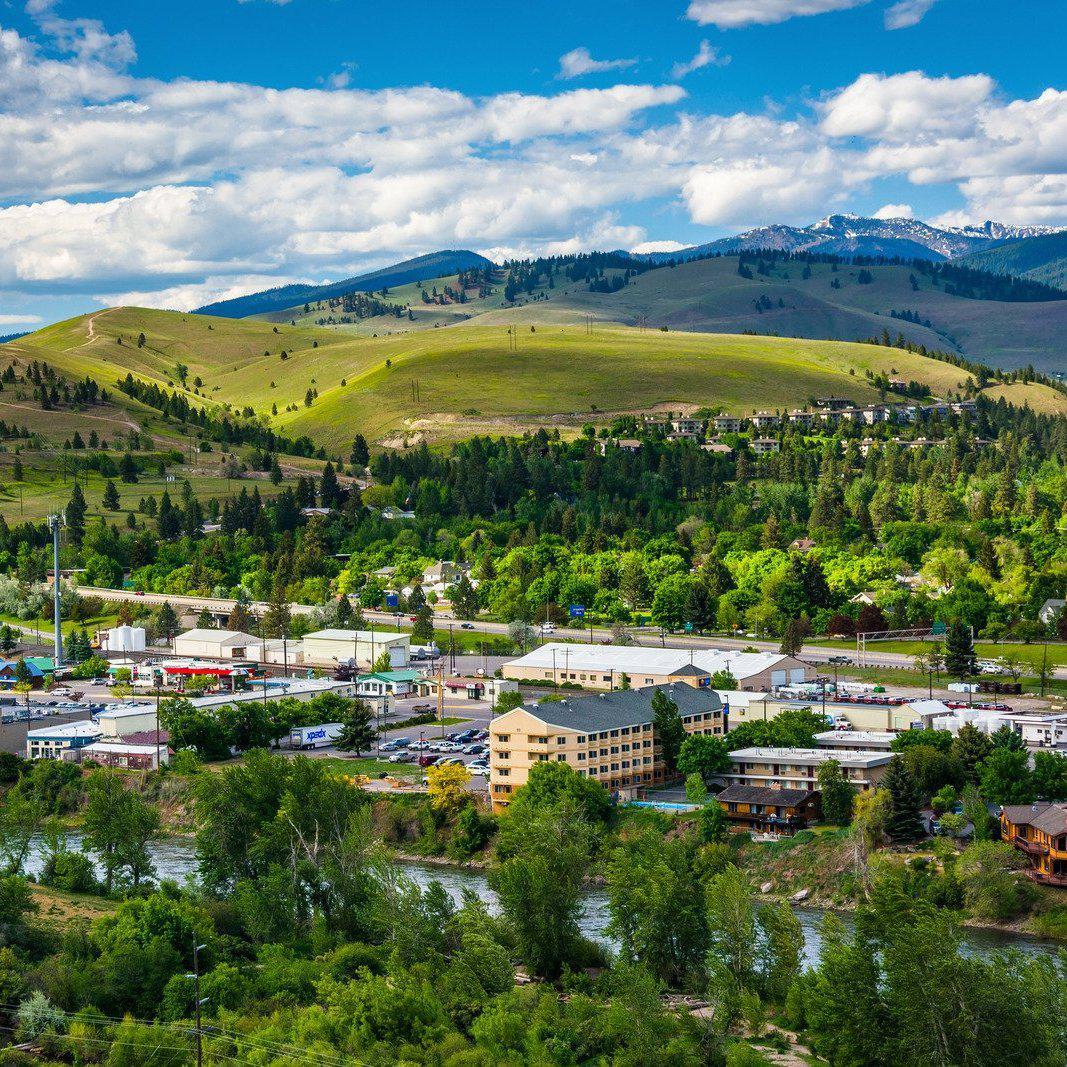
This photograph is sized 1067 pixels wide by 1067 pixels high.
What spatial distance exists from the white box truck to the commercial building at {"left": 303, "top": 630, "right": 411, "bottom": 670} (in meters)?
17.4

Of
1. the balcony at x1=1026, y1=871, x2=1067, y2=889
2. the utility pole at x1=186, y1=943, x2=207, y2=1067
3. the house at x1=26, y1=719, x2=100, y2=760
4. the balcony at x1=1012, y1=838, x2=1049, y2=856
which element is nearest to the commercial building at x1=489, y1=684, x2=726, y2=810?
the balcony at x1=1012, y1=838, x2=1049, y2=856

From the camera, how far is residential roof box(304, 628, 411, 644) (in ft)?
278

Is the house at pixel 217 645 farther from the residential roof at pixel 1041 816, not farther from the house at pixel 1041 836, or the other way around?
the house at pixel 1041 836

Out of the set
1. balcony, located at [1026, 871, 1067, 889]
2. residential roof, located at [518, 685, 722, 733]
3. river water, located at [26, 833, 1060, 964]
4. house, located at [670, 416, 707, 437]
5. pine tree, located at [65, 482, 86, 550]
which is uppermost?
house, located at [670, 416, 707, 437]

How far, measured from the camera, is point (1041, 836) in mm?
42844

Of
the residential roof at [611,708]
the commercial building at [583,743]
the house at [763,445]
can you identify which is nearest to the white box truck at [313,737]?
the residential roof at [611,708]

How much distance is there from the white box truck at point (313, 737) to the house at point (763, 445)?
247 feet

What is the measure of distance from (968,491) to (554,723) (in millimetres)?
61302

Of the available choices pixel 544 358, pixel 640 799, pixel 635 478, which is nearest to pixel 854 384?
pixel 544 358

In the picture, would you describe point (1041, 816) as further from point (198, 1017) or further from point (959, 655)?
point (959, 655)

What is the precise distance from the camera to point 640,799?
171ft

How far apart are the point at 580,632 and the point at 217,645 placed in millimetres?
19148

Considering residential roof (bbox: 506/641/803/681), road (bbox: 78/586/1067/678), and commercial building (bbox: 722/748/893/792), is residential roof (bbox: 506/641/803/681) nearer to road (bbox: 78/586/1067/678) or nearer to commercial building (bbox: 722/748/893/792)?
road (bbox: 78/586/1067/678)

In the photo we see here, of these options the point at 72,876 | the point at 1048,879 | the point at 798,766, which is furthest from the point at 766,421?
the point at 72,876
